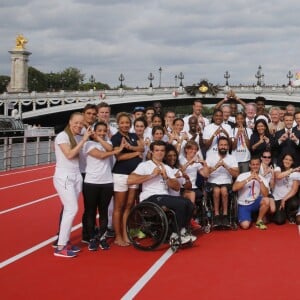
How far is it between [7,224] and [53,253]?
1.94m

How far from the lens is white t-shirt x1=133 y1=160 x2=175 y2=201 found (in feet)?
18.7

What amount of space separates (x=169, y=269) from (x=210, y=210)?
197cm

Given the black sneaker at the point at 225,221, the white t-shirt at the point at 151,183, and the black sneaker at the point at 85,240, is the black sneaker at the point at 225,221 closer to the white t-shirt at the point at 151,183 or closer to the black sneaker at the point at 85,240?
the white t-shirt at the point at 151,183

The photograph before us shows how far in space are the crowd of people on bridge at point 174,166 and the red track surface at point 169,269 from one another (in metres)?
0.30

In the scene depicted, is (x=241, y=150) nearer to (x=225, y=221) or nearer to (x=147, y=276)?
(x=225, y=221)

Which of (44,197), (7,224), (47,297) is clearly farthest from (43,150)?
(47,297)

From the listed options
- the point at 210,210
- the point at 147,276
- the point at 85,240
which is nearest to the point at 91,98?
the point at 210,210

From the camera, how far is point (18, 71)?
7631 centimetres

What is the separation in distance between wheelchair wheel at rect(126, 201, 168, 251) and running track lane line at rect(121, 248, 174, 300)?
0.19 m

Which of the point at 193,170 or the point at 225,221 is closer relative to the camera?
the point at 225,221

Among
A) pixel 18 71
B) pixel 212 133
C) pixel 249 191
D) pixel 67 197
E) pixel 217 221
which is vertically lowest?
pixel 217 221

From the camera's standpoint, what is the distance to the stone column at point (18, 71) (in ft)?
249

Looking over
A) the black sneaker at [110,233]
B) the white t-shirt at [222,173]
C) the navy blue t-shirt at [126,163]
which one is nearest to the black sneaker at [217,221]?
the white t-shirt at [222,173]

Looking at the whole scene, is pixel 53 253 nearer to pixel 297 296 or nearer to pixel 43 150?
pixel 297 296
